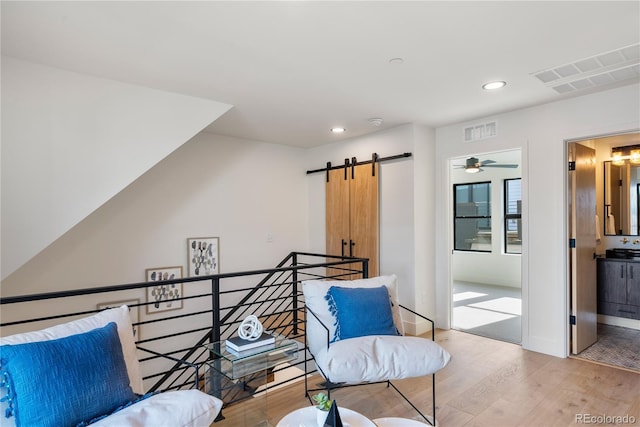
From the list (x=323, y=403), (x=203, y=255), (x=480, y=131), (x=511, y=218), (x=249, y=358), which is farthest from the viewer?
(x=511, y=218)

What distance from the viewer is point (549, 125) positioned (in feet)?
11.4

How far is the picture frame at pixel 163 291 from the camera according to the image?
3930mm

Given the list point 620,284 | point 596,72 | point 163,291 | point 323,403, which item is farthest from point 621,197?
point 163,291

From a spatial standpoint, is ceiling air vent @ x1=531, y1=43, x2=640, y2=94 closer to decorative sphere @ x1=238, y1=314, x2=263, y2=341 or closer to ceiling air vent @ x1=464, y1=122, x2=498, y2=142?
ceiling air vent @ x1=464, y1=122, x2=498, y2=142

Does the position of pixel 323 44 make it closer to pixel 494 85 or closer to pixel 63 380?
pixel 494 85

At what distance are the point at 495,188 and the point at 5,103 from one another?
736 centimetres

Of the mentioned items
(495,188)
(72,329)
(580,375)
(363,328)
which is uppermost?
(495,188)

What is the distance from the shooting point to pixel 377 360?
211cm

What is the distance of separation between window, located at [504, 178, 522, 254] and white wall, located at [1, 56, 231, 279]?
6320mm

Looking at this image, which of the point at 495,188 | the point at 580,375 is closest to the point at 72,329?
the point at 580,375

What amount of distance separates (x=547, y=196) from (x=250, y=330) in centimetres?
314

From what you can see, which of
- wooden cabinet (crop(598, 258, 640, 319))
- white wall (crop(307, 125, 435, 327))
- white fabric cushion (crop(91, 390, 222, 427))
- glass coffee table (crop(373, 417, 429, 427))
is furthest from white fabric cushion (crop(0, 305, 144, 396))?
wooden cabinet (crop(598, 258, 640, 319))

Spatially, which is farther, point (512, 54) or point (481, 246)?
point (481, 246)

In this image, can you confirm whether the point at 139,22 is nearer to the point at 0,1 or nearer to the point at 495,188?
the point at 0,1
